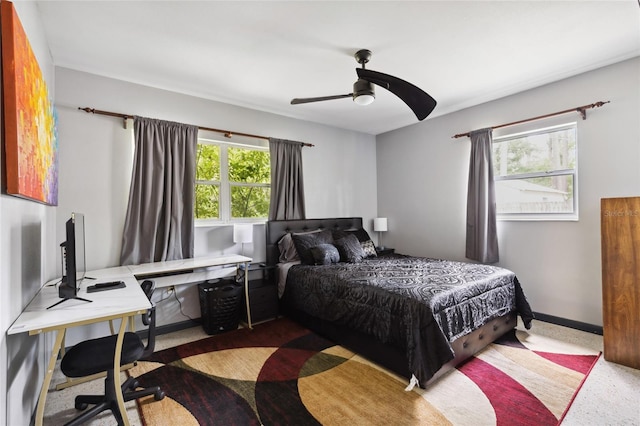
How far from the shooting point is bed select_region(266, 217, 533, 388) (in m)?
2.15

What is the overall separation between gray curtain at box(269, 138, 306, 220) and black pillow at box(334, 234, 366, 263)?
0.79m

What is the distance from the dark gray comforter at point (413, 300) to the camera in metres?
2.12

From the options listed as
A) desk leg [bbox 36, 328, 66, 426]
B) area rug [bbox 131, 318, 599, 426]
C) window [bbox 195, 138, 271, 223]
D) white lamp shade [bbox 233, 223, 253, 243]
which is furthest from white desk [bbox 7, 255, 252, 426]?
window [bbox 195, 138, 271, 223]

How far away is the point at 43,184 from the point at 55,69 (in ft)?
5.14

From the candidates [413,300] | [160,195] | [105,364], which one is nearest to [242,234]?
[160,195]

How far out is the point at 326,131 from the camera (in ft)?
15.8

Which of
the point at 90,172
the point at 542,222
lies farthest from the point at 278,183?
the point at 542,222

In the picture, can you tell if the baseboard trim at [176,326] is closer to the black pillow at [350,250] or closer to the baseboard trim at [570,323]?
the black pillow at [350,250]

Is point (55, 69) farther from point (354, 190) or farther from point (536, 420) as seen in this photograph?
point (536, 420)

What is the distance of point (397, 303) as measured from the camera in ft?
7.53

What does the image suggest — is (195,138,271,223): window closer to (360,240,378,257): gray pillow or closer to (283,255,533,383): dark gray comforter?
(283,255,533,383): dark gray comforter

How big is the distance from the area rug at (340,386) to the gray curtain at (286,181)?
1.79 m

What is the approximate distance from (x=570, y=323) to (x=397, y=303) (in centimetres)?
235

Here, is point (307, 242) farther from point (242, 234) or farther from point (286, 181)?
point (286, 181)
